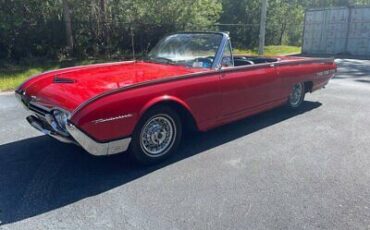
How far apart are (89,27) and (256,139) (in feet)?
34.0

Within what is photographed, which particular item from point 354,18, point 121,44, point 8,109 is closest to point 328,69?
point 8,109

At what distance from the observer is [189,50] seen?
4727 mm

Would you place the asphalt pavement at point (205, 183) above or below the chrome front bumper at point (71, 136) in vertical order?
below

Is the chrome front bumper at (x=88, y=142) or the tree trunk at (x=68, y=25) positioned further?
the tree trunk at (x=68, y=25)

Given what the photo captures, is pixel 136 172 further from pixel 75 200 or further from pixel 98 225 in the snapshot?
pixel 98 225

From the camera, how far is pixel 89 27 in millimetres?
13148

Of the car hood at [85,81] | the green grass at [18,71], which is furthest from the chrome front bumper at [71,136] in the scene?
the green grass at [18,71]

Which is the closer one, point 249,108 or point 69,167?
point 69,167

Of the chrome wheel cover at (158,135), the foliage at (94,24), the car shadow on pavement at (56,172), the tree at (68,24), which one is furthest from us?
the tree at (68,24)

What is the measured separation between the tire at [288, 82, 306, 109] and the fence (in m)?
15.2

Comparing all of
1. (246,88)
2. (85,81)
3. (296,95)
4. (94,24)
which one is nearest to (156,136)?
(85,81)

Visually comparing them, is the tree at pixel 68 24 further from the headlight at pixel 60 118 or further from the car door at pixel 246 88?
the headlight at pixel 60 118

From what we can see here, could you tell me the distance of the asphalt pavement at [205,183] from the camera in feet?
9.25

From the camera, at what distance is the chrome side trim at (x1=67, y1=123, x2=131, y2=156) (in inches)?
122
